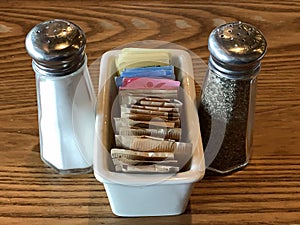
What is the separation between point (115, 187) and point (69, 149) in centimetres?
11

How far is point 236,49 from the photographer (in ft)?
1.98

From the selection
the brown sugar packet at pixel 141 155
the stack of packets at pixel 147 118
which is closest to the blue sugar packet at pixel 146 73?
the stack of packets at pixel 147 118

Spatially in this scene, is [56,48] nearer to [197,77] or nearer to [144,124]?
[144,124]

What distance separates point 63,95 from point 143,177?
138mm

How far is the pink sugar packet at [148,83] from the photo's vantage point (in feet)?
2.15

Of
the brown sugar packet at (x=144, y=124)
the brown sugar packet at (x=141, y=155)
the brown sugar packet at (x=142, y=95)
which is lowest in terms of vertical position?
the brown sugar packet at (x=141, y=155)

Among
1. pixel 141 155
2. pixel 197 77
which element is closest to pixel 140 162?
pixel 141 155

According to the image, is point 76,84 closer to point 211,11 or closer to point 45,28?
point 45,28

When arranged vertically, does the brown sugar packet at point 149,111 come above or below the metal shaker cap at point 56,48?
below

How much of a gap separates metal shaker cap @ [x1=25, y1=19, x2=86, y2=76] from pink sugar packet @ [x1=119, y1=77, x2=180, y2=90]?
6 centimetres

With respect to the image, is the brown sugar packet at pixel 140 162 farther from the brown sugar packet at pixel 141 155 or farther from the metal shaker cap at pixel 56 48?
the metal shaker cap at pixel 56 48

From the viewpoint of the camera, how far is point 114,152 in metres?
0.59

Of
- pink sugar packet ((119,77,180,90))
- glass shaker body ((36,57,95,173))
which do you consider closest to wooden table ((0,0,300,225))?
glass shaker body ((36,57,95,173))

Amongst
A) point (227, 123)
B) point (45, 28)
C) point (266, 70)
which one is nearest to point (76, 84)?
point (45, 28)
